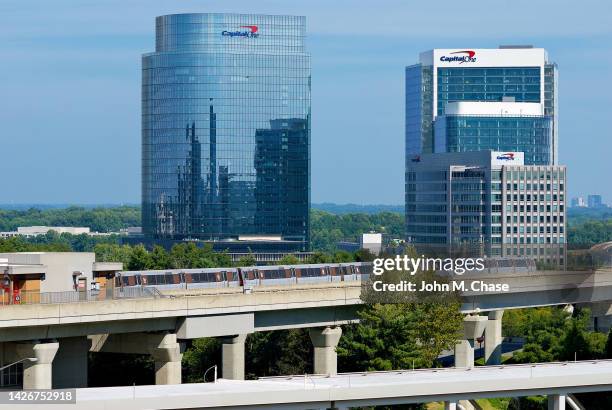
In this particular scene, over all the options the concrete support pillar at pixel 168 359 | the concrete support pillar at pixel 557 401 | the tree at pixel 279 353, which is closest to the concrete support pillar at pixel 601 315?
the tree at pixel 279 353

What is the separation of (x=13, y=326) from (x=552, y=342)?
195 feet

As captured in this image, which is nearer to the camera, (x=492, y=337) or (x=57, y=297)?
(x=57, y=297)

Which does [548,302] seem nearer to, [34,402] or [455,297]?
[455,297]

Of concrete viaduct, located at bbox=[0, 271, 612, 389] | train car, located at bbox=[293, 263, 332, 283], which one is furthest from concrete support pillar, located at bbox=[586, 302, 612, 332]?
train car, located at bbox=[293, 263, 332, 283]

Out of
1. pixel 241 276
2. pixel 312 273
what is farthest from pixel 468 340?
pixel 312 273

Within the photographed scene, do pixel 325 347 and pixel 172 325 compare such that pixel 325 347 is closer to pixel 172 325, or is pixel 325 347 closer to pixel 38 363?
pixel 172 325

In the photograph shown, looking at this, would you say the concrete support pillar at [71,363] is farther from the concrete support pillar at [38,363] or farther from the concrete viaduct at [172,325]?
the concrete support pillar at [38,363]

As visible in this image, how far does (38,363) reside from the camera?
101m

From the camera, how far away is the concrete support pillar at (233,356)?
117 meters

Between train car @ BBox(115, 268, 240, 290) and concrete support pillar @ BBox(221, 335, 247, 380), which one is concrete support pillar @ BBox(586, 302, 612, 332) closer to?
train car @ BBox(115, 268, 240, 290)

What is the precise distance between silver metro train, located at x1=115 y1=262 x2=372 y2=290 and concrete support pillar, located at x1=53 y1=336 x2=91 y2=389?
1803 centimetres

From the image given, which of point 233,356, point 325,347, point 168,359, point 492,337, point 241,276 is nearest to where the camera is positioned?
point 168,359

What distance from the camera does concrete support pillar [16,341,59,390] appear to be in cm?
9988

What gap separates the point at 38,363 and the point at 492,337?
60.8 metres
